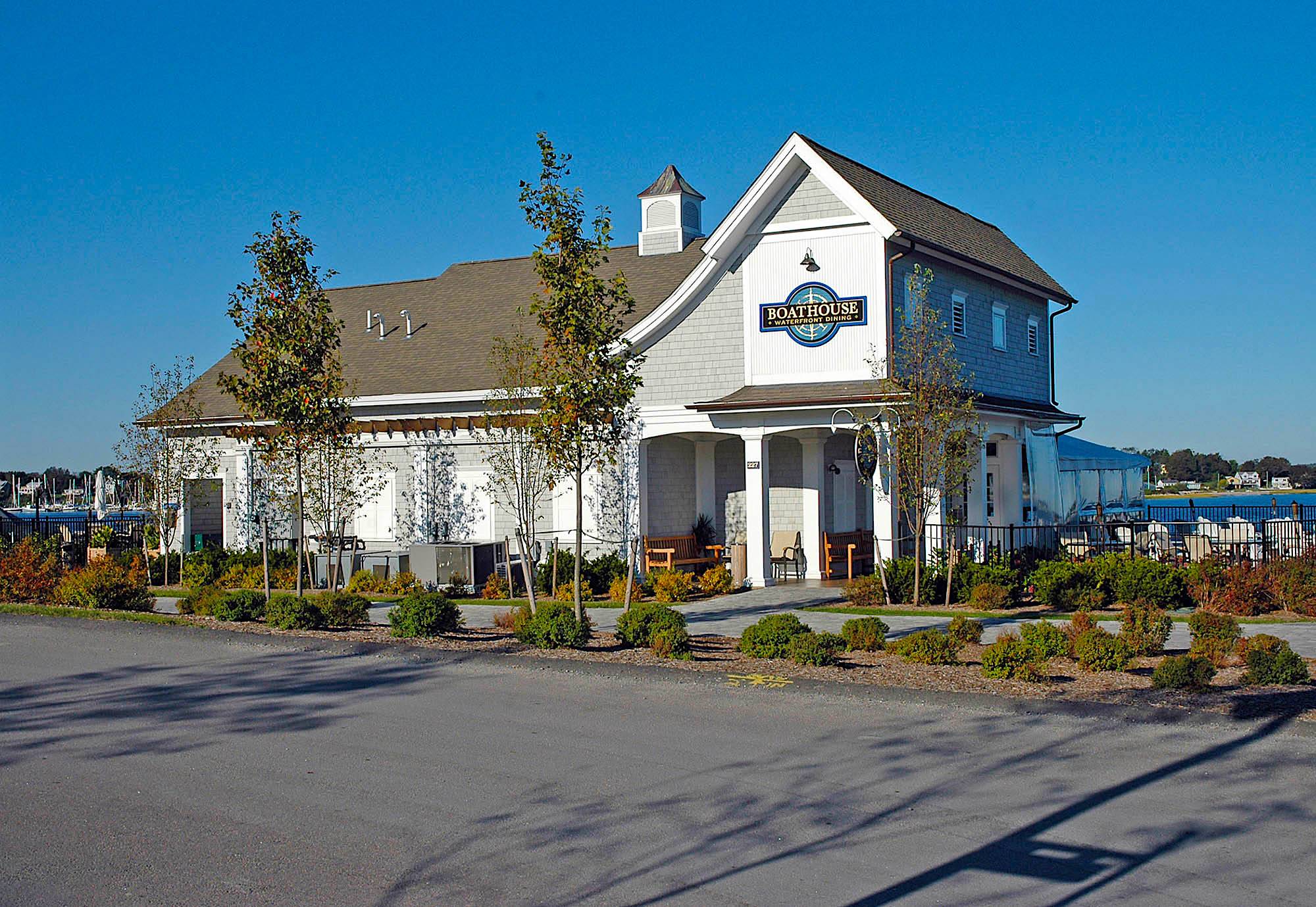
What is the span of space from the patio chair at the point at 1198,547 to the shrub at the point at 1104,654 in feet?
33.6

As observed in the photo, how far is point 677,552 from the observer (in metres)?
24.1

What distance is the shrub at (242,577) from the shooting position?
2561 centimetres

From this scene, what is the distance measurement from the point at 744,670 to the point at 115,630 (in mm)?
9890

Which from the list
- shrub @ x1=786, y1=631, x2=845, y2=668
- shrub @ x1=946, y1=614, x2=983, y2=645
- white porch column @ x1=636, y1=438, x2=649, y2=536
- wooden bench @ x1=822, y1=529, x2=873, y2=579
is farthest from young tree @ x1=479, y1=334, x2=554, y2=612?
shrub @ x1=946, y1=614, x2=983, y2=645

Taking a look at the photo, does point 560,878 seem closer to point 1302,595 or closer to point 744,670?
point 744,670

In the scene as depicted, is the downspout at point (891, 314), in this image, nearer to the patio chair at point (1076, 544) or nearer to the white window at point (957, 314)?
the white window at point (957, 314)

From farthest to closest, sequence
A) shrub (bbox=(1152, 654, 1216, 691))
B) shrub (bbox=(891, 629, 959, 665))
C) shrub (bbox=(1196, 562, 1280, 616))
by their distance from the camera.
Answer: shrub (bbox=(1196, 562, 1280, 616)) < shrub (bbox=(891, 629, 959, 665)) < shrub (bbox=(1152, 654, 1216, 691))

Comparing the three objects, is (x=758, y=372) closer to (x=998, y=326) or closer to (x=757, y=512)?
(x=757, y=512)

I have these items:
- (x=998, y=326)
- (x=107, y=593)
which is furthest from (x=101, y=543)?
(x=998, y=326)

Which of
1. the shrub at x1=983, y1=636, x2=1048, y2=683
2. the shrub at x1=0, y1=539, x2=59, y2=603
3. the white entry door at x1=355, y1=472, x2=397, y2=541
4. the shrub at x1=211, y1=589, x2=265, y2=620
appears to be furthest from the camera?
the white entry door at x1=355, y1=472, x2=397, y2=541

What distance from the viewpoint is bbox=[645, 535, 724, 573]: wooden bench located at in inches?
919

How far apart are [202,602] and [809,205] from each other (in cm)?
1241

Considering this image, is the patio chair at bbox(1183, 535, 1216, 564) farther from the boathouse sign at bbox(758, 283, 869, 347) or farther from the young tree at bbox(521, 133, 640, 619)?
the young tree at bbox(521, 133, 640, 619)

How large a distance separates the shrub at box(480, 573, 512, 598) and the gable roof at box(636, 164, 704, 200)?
11.9 m
